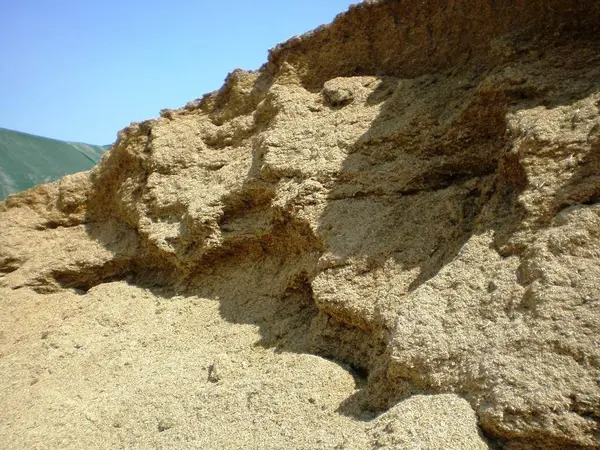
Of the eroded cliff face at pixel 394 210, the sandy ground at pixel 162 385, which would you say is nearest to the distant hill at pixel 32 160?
the eroded cliff face at pixel 394 210

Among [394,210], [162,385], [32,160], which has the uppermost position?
Answer: [394,210]

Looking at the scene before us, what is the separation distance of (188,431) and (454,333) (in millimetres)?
1326

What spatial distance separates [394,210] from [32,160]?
11070mm

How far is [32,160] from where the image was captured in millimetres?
12422

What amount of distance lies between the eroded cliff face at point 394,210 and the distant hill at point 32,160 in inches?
268

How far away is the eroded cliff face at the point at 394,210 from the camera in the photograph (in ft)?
7.12

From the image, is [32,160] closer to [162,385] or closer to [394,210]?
[162,385]

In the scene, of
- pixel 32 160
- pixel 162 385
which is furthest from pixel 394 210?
pixel 32 160

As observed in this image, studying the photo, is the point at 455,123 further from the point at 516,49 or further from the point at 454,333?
the point at 454,333

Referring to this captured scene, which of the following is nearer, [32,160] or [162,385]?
[162,385]

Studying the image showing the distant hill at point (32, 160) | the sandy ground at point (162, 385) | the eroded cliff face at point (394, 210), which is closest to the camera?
the eroded cliff face at point (394, 210)

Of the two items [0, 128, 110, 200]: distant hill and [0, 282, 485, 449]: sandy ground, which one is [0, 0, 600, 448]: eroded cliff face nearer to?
[0, 282, 485, 449]: sandy ground

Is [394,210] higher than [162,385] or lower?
higher

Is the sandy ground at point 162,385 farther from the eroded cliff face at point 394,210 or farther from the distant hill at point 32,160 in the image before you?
the distant hill at point 32,160
